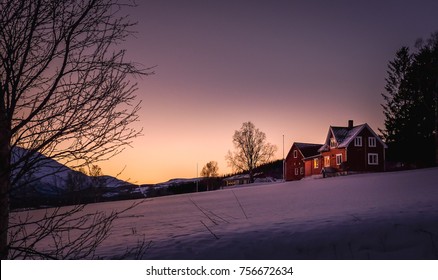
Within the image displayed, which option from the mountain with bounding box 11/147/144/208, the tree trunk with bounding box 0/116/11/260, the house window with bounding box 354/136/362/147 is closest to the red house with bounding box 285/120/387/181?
the house window with bounding box 354/136/362/147

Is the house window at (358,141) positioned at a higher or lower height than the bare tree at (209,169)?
higher

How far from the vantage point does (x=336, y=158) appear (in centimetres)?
2770

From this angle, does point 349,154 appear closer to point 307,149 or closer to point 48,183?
point 307,149

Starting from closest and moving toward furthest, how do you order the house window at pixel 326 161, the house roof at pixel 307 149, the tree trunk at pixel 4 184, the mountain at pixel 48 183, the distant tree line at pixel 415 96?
the mountain at pixel 48 183
the tree trunk at pixel 4 184
the distant tree line at pixel 415 96
the house window at pixel 326 161
the house roof at pixel 307 149

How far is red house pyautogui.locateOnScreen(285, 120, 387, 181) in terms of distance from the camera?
24391 mm

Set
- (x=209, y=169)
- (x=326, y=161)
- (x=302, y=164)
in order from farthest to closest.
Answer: (x=302, y=164)
(x=326, y=161)
(x=209, y=169)

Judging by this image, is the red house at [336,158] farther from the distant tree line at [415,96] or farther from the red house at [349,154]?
the distant tree line at [415,96]

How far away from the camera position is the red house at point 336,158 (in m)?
24.4

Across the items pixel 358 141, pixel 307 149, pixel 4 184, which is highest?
pixel 358 141

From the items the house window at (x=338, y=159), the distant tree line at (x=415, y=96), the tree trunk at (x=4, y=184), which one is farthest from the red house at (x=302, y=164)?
the tree trunk at (x=4, y=184)

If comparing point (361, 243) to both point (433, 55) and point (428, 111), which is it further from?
point (428, 111)

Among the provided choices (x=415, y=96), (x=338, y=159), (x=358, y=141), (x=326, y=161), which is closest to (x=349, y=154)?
(x=338, y=159)

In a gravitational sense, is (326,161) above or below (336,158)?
below
